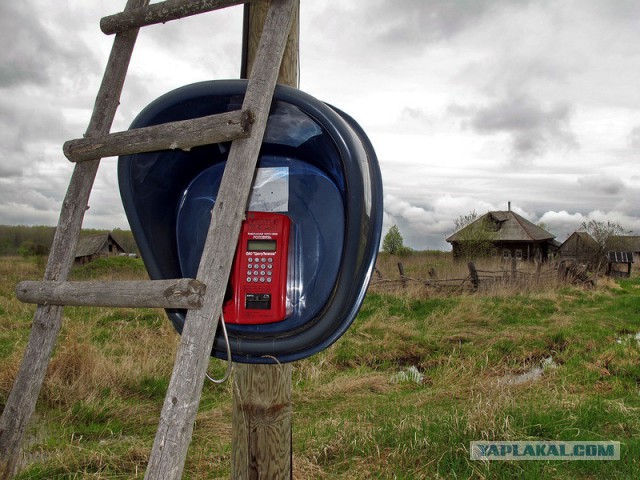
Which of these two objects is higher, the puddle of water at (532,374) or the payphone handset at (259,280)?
the payphone handset at (259,280)

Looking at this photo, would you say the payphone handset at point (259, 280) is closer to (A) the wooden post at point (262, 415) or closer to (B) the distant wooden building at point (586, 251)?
(A) the wooden post at point (262, 415)

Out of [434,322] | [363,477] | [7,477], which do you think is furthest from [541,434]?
[434,322]

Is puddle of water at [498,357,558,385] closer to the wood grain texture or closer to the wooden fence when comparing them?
the wood grain texture

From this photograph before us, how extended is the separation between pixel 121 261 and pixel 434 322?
63.4 ft

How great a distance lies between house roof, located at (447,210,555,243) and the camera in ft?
131

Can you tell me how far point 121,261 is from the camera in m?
25.4

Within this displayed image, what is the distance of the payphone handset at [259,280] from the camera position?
210 cm

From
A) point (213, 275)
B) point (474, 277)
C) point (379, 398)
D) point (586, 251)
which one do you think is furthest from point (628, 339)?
point (586, 251)

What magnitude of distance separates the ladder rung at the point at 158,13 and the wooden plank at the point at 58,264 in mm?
57

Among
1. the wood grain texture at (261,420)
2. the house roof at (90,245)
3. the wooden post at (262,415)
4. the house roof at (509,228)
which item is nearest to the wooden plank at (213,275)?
the wooden post at (262,415)

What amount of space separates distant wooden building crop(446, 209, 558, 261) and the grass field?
96.7 feet

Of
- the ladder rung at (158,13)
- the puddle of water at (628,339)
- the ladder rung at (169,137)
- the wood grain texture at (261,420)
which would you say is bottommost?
the puddle of water at (628,339)

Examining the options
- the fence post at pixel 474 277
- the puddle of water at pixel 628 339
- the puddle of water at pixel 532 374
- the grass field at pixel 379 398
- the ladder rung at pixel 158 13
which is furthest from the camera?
the fence post at pixel 474 277

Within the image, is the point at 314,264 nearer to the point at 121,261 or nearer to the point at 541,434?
the point at 541,434
